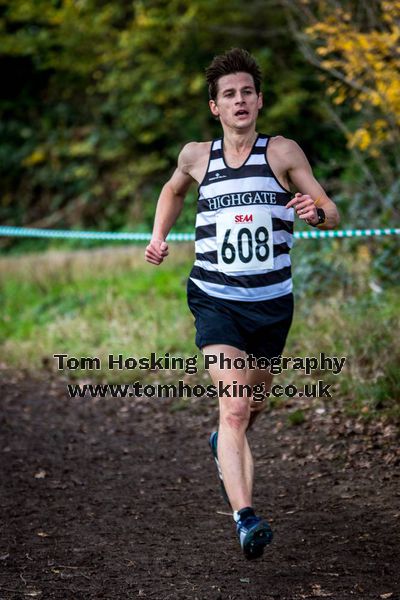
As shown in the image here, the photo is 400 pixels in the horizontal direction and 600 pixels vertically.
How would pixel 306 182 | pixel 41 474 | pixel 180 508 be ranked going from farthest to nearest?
1. pixel 41 474
2. pixel 180 508
3. pixel 306 182

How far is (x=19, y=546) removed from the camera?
14.0 ft

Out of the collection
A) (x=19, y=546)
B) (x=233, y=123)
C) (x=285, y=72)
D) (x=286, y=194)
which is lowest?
(x=19, y=546)


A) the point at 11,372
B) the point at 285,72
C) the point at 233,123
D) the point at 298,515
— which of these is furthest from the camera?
the point at 285,72

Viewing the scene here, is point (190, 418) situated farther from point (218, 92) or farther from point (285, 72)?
point (285, 72)

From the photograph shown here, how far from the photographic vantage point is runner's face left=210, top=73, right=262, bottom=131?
13.5 feet

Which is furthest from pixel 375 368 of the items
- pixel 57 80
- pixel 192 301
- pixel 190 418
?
pixel 57 80

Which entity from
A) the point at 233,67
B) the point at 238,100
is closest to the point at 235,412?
the point at 238,100

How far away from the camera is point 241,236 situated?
4.06 m

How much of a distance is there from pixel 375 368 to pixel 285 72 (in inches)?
310

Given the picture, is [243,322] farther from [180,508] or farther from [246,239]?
[180,508]

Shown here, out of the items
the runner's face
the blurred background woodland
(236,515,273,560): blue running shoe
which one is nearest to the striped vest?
the runner's face

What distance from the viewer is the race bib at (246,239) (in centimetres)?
406

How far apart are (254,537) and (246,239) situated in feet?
4.29

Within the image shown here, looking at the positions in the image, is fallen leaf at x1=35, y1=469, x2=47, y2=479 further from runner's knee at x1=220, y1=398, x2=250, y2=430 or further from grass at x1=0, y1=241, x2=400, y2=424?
runner's knee at x1=220, y1=398, x2=250, y2=430
